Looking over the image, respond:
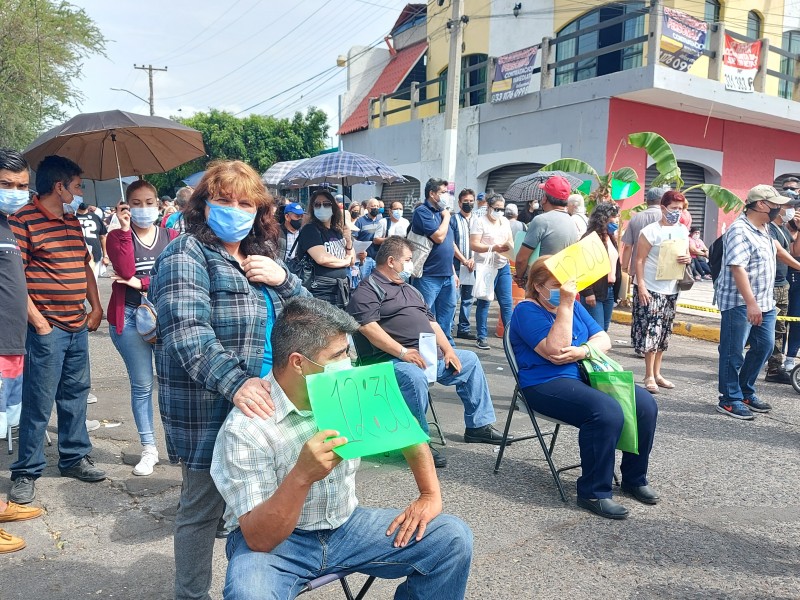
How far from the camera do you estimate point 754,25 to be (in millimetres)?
17531

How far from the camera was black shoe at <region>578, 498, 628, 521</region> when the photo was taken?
3730 millimetres

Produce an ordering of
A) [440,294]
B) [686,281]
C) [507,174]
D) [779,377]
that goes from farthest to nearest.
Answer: [507,174]
[440,294]
[779,377]
[686,281]

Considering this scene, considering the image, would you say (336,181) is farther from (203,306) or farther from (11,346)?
(203,306)

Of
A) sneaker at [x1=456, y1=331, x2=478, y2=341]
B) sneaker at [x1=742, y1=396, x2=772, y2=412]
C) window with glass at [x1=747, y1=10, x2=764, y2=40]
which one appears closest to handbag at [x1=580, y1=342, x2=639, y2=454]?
sneaker at [x1=742, y1=396, x2=772, y2=412]

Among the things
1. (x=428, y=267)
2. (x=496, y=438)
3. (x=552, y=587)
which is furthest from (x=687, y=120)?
(x=552, y=587)

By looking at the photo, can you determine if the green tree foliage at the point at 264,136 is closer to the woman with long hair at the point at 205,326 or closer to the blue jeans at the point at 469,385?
the blue jeans at the point at 469,385

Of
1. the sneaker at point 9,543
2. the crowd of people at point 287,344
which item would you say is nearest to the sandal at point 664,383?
the crowd of people at point 287,344

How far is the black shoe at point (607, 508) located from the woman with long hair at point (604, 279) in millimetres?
2246

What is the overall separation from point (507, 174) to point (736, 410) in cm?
1236

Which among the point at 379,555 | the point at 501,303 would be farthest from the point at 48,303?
the point at 501,303

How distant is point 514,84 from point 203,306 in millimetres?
15055

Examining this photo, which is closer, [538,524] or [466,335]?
[538,524]

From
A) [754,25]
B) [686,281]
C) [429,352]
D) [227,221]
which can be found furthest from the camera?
[754,25]

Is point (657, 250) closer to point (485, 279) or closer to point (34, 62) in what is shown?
point (485, 279)
